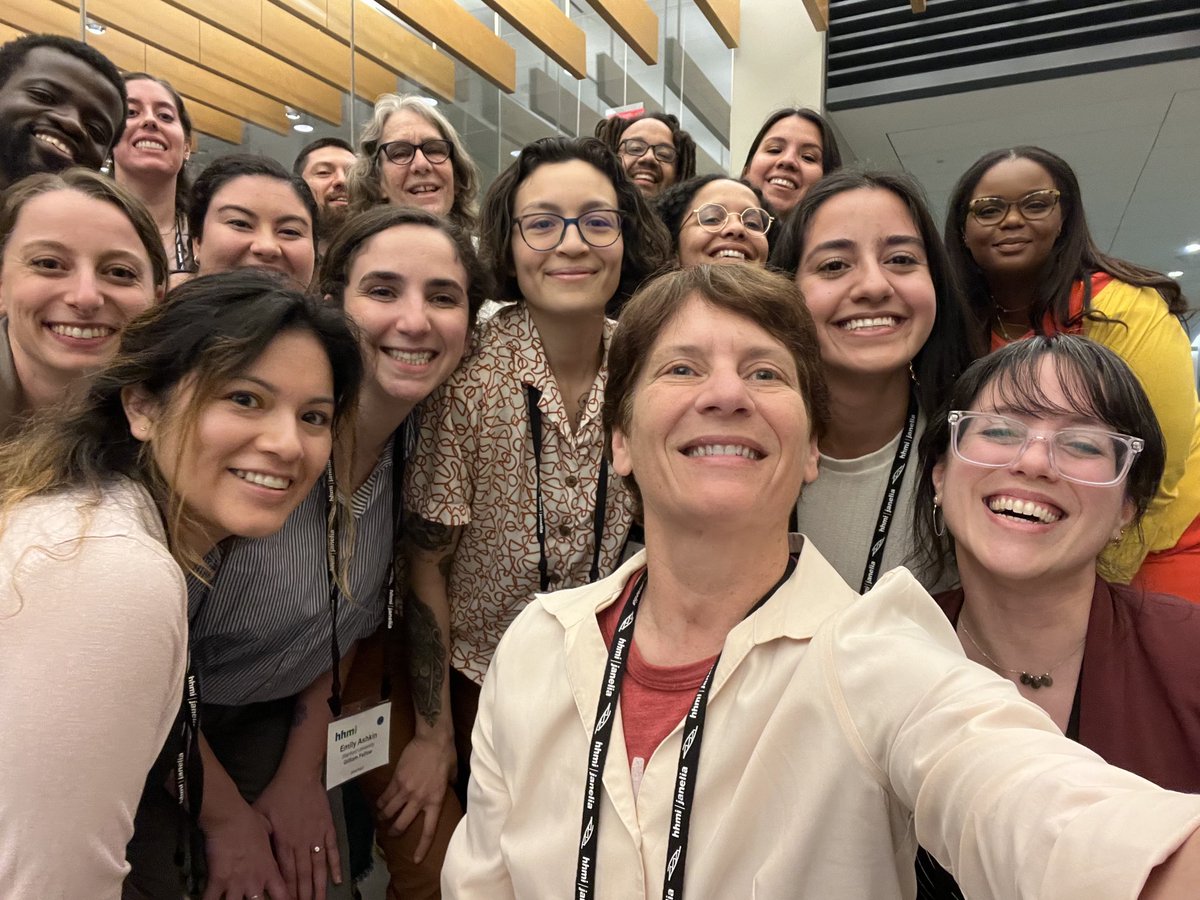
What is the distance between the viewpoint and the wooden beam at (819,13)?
21.4 ft

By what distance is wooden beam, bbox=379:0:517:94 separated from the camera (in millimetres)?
Answer: 4910

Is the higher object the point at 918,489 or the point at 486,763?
the point at 918,489

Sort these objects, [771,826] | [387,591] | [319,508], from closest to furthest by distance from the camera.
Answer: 1. [771,826]
2. [319,508]
3. [387,591]

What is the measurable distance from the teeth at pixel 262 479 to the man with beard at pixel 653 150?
259 cm

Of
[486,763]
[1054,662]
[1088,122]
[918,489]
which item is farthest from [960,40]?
[486,763]

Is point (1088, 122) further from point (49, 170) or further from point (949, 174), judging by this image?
point (49, 170)

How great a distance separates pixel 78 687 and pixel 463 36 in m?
5.16

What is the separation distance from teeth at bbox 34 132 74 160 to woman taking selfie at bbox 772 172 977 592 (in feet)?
8.13

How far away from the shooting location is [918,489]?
194 centimetres

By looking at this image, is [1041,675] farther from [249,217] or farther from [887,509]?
[249,217]

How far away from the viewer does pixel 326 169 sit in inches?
165

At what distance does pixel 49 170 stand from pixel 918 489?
115 inches

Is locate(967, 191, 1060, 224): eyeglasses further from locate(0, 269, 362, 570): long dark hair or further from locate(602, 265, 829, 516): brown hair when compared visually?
locate(0, 269, 362, 570): long dark hair

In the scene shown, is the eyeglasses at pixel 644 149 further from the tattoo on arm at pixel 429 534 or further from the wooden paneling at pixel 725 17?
the wooden paneling at pixel 725 17
